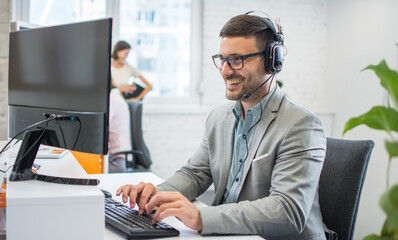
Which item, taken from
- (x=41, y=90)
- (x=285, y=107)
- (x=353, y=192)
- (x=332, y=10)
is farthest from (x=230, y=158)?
(x=332, y=10)

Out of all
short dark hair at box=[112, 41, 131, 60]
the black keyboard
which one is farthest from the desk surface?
short dark hair at box=[112, 41, 131, 60]

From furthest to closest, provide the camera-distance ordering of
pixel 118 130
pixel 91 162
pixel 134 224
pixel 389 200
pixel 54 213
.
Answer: pixel 118 130 < pixel 91 162 < pixel 134 224 < pixel 54 213 < pixel 389 200

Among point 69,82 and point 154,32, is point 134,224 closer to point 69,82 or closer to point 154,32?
point 69,82

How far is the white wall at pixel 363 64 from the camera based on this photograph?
371cm

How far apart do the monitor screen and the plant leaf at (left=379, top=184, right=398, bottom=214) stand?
25.8 inches

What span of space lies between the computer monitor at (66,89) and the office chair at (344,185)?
0.78 metres

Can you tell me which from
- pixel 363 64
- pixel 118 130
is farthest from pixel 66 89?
pixel 363 64

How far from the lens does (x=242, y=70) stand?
4.46 feet

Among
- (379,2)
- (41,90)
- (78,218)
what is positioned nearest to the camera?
(78,218)

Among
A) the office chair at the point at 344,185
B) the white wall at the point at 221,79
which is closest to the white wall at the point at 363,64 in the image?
the white wall at the point at 221,79

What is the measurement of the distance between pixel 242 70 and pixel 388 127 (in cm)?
84

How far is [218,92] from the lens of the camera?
4.54m

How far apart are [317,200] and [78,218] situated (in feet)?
2.52

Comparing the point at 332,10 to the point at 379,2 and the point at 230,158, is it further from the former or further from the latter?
the point at 230,158
